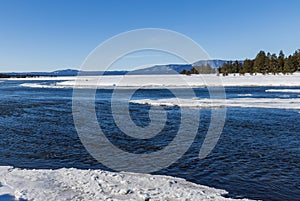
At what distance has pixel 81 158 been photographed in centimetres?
896

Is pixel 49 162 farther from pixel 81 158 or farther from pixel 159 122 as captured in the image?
pixel 159 122

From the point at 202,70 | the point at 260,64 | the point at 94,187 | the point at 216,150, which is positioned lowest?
the point at 216,150

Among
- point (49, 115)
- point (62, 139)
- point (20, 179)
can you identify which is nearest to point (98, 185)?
point (20, 179)

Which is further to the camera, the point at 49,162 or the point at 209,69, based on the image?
the point at 209,69

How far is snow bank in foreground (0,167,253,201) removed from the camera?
5.74m

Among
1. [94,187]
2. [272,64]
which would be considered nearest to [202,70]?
[272,64]

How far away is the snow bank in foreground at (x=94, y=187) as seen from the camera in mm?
5738

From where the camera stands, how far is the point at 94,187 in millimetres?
6207

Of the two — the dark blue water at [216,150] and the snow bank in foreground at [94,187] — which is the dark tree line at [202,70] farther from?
the snow bank in foreground at [94,187]

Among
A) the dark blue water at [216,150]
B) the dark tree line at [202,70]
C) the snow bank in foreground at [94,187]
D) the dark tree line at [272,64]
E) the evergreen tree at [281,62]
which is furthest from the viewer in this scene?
the dark tree line at [202,70]

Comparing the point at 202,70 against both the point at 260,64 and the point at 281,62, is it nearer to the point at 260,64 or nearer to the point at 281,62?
the point at 260,64

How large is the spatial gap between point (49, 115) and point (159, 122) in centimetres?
719

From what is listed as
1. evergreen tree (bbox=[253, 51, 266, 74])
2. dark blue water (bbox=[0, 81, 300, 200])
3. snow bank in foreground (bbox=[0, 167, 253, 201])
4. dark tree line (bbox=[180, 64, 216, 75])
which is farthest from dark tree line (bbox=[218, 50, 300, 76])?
snow bank in foreground (bbox=[0, 167, 253, 201])

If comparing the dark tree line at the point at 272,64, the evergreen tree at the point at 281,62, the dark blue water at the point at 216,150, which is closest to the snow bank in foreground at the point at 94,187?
the dark blue water at the point at 216,150
